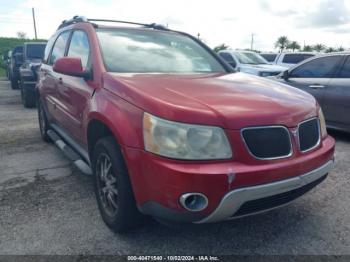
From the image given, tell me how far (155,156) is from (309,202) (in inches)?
76.0

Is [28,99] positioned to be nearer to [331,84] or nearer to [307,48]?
[331,84]

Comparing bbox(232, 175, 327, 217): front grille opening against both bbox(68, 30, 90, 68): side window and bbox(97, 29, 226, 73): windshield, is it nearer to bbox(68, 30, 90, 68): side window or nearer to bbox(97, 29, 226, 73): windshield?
bbox(97, 29, 226, 73): windshield

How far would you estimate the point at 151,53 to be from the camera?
3.57 metres

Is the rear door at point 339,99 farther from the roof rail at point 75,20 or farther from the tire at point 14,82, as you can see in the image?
the tire at point 14,82

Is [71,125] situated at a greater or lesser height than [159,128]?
lesser

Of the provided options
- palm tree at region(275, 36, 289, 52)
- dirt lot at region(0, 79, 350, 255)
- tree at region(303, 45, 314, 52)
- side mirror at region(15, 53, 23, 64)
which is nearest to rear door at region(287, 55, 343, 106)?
dirt lot at region(0, 79, 350, 255)

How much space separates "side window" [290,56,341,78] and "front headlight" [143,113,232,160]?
14.5 feet

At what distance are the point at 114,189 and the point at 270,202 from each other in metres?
1.18

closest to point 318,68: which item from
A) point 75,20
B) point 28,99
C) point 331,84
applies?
point 331,84

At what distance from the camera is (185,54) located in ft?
12.7

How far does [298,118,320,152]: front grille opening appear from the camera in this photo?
2615 millimetres

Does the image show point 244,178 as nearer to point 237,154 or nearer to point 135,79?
point 237,154

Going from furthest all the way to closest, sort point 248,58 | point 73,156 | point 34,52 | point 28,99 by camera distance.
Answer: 1. point 248,58
2. point 34,52
3. point 28,99
4. point 73,156

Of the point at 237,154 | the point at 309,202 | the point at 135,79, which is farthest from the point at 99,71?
the point at 309,202
